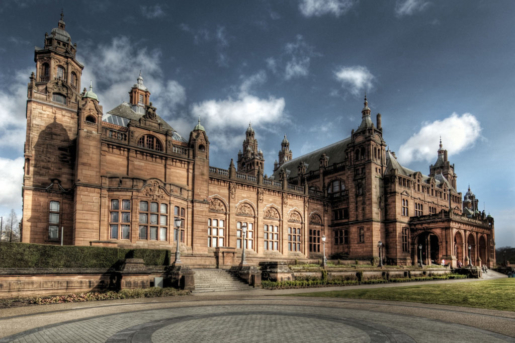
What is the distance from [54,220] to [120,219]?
5306 millimetres

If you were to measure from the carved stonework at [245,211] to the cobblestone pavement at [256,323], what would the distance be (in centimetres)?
2623

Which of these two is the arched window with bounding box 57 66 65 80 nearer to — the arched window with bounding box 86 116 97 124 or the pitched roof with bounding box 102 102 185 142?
the pitched roof with bounding box 102 102 185 142

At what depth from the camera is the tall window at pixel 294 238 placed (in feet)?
168

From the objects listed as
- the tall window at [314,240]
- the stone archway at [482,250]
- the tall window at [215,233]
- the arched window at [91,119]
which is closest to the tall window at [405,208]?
the tall window at [314,240]

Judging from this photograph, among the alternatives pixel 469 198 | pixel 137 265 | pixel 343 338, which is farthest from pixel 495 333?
pixel 469 198

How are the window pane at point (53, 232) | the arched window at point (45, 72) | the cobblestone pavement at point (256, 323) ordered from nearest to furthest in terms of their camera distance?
the cobblestone pavement at point (256, 323), the window pane at point (53, 232), the arched window at point (45, 72)

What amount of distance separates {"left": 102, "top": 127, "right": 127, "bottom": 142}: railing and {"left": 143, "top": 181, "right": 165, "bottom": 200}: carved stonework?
5216mm

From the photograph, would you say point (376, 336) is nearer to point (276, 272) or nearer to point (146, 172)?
point (276, 272)

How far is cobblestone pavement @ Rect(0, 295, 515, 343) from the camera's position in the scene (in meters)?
11.0

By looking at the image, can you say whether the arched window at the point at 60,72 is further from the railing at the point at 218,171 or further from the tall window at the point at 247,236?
the tall window at the point at 247,236

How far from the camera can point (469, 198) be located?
315 ft

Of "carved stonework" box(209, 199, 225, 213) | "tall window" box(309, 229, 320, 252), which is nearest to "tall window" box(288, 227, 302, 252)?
"tall window" box(309, 229, 320, 252)

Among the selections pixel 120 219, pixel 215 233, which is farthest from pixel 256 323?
pixel 215 233

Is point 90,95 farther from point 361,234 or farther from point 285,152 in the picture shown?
point 285,152
